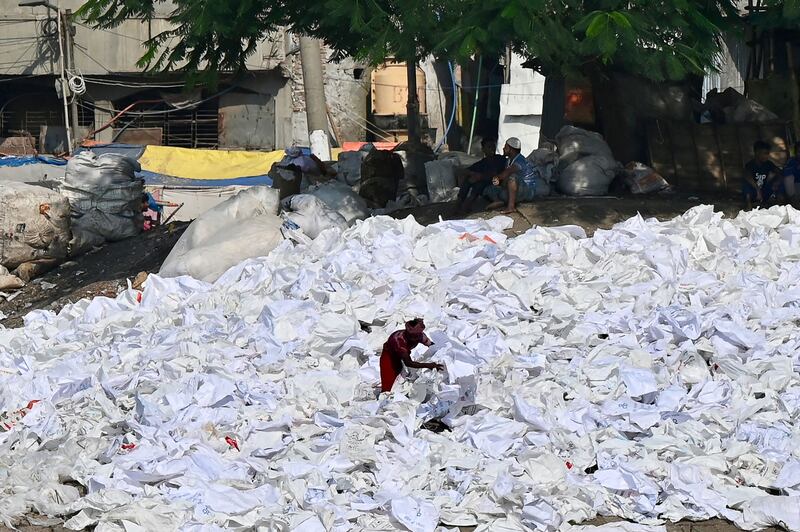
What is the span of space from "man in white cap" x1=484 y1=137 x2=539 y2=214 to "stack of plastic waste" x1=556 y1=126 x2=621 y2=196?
1.55 feet

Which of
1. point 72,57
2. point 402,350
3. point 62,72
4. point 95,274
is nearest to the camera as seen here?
point 402,350

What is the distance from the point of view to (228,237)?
907 cm

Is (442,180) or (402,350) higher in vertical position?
(442,180)

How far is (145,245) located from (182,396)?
213 inches

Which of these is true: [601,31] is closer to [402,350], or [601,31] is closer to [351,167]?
[402,350]

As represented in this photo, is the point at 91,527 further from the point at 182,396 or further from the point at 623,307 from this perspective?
the point at 623,307

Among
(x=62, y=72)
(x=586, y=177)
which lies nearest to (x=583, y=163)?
(x=586, y=177)

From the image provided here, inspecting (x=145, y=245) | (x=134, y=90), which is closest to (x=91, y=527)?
(x=145, y=245)

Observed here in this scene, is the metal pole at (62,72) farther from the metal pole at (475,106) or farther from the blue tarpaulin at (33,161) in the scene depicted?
the metal pole at (475,106)

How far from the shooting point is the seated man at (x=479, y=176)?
9836mm

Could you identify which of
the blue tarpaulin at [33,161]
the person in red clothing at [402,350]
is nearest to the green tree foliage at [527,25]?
the person in red clothing at [402,350]

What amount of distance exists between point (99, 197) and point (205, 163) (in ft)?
17.8

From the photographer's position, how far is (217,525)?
16.6 ft

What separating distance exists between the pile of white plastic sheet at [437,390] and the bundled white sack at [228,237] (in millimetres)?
406
